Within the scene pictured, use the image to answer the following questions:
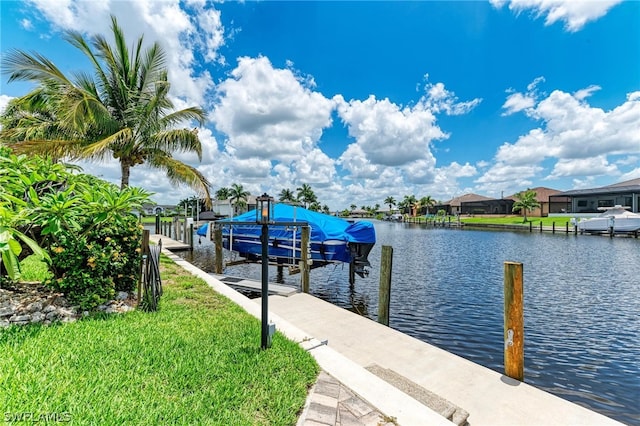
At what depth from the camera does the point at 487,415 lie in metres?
3.68

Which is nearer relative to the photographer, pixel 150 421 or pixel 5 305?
pixel 150 421

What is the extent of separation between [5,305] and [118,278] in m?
1.41

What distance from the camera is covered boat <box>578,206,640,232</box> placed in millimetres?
33188

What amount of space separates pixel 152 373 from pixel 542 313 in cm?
986

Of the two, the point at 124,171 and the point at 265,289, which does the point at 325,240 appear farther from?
the point at 124,171

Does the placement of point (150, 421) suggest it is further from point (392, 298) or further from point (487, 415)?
point (392, 298)

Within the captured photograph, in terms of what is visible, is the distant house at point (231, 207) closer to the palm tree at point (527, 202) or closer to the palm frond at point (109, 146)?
the palm frond at point (109, 146)

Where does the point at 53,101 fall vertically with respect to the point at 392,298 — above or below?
above

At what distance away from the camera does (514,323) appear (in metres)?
4.74

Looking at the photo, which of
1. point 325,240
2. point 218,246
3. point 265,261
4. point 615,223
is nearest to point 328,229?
point 325,240

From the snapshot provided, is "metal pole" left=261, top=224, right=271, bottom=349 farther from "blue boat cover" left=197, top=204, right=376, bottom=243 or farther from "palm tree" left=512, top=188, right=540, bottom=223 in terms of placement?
"palm tree" left=512, top=188, right=540, bottom=223

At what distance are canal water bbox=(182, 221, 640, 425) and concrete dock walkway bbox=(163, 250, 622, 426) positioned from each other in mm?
1593

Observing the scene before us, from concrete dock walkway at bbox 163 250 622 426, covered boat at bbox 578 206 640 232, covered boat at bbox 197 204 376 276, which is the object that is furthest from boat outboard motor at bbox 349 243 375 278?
covered boat at bbox 578 206 640 232

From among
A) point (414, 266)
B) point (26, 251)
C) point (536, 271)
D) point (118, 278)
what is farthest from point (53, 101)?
point (536, 271)
